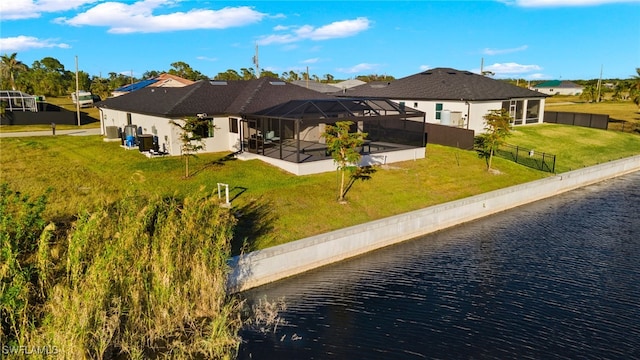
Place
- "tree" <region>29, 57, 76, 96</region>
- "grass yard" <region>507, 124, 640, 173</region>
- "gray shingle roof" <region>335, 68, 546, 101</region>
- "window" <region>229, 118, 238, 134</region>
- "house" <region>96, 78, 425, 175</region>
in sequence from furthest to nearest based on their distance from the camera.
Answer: "tree" <region>29, 57, 76, 96</region> < "gray shingle roof" <region>335, 68, 546, 101</region> < "grass yard" <region>507, 124, 640, 173</region> < "window" <region>229, 118, 238, 134</region> < "house" <region>96, 78, 425, 175</region>

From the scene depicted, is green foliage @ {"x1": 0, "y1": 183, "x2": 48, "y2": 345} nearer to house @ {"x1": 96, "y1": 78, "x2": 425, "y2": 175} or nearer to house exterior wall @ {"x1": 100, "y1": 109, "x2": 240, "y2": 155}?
house @ {"x1": 96, "y1": 78, "x2": 425, "y2": 175}

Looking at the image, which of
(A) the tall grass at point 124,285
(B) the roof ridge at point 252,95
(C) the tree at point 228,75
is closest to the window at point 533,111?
(B) the roof ridge at point 252,95

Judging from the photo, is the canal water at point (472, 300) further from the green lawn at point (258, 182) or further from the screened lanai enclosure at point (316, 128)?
the screened lanai enclosure at point (316, 128)

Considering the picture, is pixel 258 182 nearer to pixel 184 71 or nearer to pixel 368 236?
pixel 368 236

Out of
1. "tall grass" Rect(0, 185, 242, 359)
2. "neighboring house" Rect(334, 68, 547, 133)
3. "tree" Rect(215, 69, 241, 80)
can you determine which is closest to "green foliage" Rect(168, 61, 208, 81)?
"tree" Rect(215, 69, 241, 80)

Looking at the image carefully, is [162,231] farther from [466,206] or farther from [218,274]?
[466,206]

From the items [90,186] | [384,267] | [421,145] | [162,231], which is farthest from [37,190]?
[421,145]

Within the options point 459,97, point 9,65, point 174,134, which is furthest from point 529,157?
point 9,65

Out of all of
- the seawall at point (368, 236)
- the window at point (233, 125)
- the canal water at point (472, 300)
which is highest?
the window at point (233, 125)
